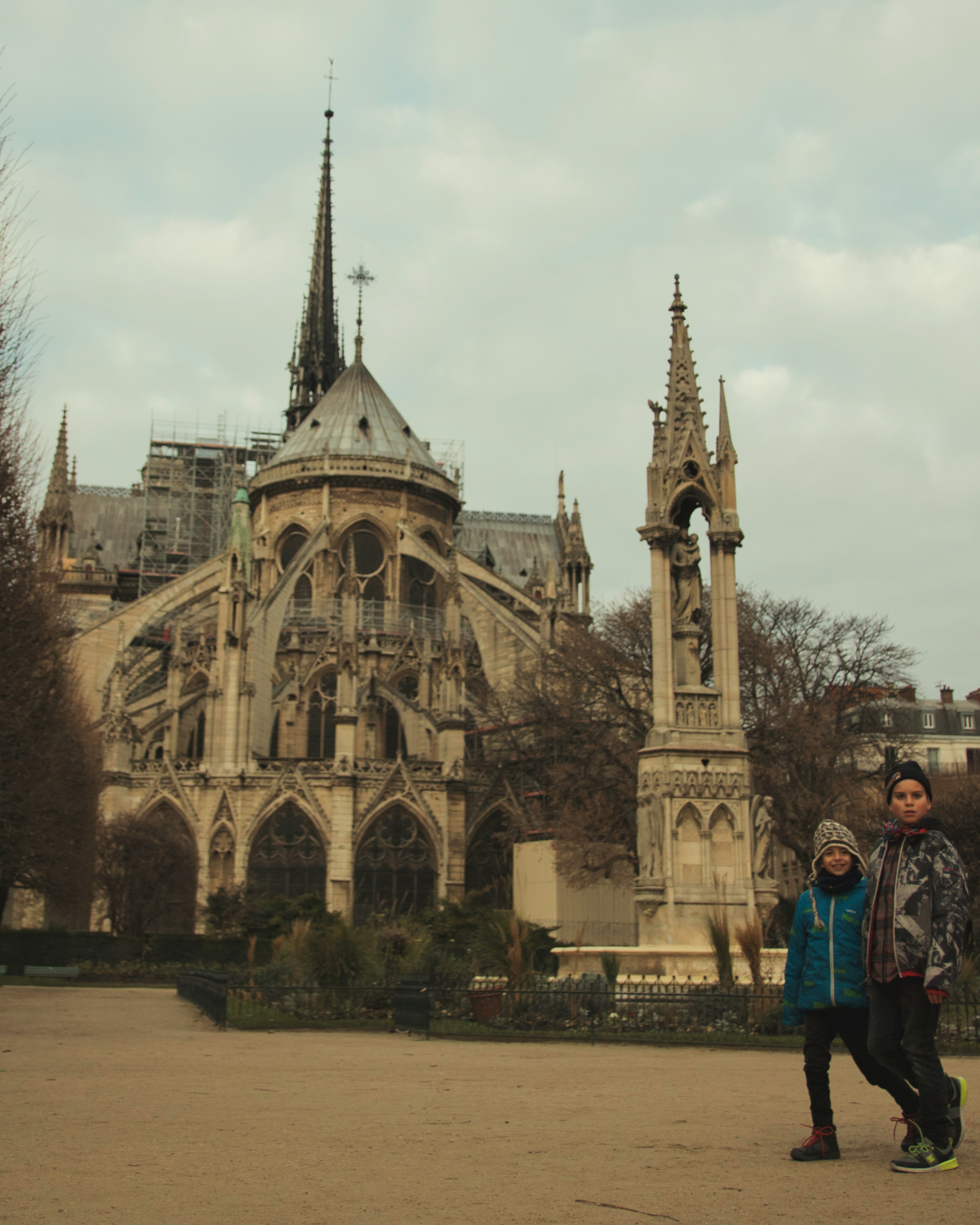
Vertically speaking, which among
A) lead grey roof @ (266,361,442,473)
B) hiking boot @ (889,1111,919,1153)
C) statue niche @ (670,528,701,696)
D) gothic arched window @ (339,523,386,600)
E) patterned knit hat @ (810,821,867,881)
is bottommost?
hiking boot @ (889,1111,919,1153)

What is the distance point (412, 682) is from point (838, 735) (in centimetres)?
2040

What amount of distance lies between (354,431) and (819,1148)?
155 ft

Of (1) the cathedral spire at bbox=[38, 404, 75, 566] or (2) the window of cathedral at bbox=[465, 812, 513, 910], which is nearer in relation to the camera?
(2) the window of cathedral at bbox=[465, 812, 513, 910]

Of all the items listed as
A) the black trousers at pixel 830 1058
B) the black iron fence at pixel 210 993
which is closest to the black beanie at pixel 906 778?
the black trousers at pixel 830 1058

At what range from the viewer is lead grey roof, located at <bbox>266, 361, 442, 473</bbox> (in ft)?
168

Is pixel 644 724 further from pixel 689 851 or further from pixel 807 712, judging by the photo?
pixel 689 851

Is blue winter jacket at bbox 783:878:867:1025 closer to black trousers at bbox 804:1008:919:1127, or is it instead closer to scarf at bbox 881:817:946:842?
black trousers at bbox 804:1008:919:1127

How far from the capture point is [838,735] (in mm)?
28125

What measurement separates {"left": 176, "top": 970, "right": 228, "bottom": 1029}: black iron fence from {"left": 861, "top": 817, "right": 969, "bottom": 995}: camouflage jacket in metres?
10.8

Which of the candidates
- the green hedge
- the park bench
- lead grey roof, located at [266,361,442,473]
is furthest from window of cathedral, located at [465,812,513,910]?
lead grey roof, located at [266,361,442,473]

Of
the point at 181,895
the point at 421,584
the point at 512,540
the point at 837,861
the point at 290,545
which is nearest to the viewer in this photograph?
the point at 837,861

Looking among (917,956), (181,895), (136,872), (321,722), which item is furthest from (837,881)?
(321,722)

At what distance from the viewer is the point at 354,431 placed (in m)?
51.6

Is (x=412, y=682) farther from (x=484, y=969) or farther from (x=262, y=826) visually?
(x=484, y=969)
